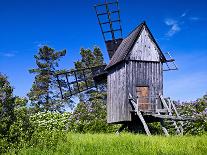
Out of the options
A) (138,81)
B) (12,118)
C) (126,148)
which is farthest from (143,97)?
(12,118)

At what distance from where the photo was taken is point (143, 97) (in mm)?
24703

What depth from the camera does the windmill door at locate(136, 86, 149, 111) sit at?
2468cm

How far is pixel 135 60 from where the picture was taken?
2531 cm

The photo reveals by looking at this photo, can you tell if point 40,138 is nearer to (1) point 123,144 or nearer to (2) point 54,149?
(2) point 54,149

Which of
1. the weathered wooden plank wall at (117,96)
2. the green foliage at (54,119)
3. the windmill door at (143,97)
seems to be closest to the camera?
the windmill door at (143,97)

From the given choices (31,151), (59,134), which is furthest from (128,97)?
(31,151)

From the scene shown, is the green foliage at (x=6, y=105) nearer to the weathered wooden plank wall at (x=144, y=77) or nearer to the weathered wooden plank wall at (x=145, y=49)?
the weathered wooden plank wall at (x=144, y=77)

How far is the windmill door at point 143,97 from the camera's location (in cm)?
2468

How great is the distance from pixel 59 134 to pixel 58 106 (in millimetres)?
31068

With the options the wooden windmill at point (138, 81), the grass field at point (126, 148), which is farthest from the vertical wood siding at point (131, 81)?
the grass field at point (126, 148)

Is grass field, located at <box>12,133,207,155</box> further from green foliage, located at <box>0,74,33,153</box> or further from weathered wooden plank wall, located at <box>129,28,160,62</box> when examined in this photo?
weathered wooden plank wall, located at <box>129,28,160,62</box>

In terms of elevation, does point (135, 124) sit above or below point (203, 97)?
below

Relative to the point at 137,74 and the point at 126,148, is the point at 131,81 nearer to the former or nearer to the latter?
the point at 137,74

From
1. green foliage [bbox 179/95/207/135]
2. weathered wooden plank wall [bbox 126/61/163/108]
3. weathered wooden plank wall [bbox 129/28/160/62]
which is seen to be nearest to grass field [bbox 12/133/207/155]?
green foliage [bbox 179/95/207/135]
